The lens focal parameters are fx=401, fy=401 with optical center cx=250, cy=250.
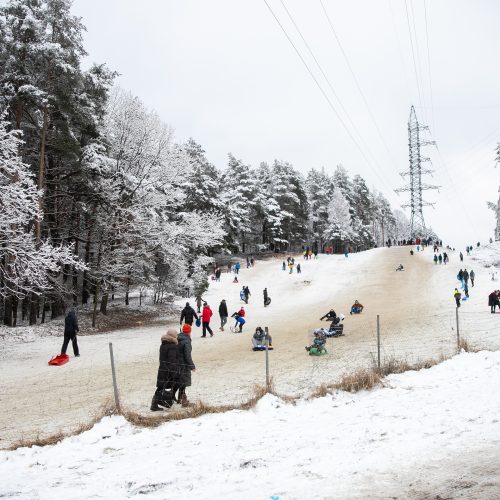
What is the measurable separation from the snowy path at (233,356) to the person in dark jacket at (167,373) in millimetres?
498

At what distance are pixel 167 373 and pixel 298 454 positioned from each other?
10.7 ft

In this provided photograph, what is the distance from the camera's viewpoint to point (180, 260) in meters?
25.1

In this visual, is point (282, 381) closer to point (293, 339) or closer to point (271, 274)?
point (293, 339)

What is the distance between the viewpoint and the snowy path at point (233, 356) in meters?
8.43

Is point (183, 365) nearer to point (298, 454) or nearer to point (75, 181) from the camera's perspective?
point (298, 454)

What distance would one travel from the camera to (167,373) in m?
7.59

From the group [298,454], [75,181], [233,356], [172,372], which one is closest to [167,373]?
[172,372]

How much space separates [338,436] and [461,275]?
2664cm

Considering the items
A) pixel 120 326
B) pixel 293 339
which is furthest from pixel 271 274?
pixel 293 339

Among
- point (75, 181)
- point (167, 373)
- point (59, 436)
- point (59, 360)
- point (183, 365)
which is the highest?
point (75, 181)

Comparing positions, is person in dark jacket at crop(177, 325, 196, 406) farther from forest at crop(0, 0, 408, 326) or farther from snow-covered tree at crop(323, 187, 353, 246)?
snow-covered tree at crop(323, 187, 353, 246)

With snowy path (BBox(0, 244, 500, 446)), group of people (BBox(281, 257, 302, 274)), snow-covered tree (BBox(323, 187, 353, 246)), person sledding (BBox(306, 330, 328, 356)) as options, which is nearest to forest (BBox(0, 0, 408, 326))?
snowy path (BBox(0, 244, 500, 446))

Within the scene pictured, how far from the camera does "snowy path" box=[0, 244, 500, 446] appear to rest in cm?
843

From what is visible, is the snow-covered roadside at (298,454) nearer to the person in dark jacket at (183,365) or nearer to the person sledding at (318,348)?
the person in dark jacket at (183,365)
